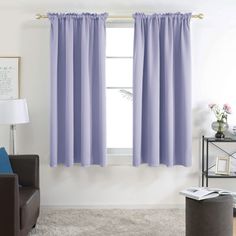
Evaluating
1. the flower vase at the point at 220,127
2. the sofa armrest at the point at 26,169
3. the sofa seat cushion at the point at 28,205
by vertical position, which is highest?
the flower vase at the point at 220,127

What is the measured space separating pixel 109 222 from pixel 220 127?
162 centimetres

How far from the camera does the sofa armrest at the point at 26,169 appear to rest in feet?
12.8

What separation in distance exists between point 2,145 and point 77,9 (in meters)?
1.82

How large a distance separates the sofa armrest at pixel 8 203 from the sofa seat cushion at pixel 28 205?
4.3 inches

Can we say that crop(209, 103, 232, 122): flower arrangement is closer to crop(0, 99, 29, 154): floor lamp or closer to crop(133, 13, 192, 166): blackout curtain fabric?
crop(133, 13, 192, 166): blackout curtain fabric

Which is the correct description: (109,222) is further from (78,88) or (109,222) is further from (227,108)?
(227,108)

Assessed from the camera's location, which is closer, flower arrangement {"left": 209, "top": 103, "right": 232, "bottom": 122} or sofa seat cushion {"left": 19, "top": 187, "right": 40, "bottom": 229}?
sofa seat cushion {"left": 19, "top": 187, "right": 40, "bottom": 229}

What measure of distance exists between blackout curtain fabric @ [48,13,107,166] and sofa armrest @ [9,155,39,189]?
53 cm

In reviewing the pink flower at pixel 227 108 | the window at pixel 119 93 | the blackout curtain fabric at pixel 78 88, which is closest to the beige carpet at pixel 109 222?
the blackout curtain fabric at pixel 78 88

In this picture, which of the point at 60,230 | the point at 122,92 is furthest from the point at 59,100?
the point at 60,230

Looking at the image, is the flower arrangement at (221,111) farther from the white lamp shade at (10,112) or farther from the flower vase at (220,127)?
the white lamp shade at (10,112)

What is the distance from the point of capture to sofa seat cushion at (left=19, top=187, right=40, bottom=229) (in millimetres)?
3287

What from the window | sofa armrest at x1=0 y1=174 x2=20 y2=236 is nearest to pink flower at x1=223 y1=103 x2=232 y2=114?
the window

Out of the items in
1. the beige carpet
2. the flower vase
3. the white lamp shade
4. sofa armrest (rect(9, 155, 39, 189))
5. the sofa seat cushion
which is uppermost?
the white lamp shade
